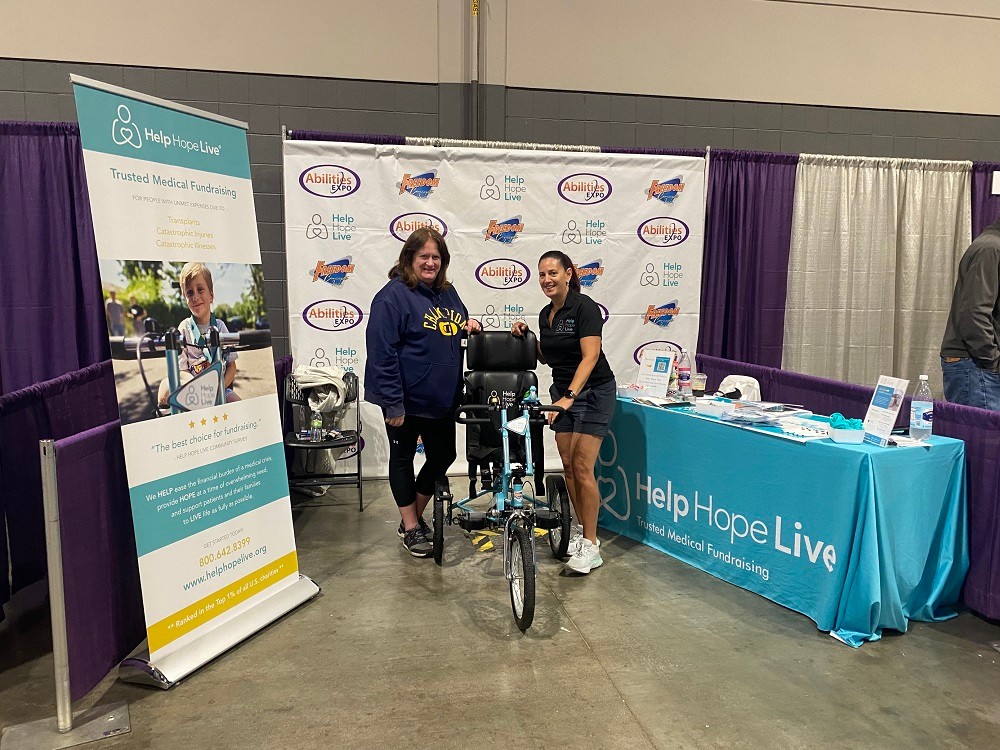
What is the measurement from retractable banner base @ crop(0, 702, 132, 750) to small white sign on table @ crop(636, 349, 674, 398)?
9.24 feet

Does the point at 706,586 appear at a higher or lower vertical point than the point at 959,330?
lower

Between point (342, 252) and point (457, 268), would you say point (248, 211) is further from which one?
point (457, 268)

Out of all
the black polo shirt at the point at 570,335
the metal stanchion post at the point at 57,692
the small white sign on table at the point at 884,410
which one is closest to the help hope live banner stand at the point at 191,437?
the metal stanchion post at the point at 57,692

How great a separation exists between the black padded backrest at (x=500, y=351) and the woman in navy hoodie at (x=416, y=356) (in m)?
0.07

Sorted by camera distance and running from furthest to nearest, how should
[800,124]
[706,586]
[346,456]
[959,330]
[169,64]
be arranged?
1. [800,124]
2. [169,64]
3. [346,456]
4. [959,330]
5. [706,586]

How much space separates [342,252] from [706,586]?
3179 mm

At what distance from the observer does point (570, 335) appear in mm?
3459

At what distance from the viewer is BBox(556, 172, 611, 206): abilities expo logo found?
17.1ft

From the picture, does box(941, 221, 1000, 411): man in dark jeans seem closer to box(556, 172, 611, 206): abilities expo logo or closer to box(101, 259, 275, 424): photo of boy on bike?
box(556, 172, 611, 206): abilities expo logo

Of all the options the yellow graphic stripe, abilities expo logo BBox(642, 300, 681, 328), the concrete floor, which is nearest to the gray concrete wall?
abilities expo logo BBox(642, 300, 681, 328)

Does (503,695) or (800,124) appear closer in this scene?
(503,695)

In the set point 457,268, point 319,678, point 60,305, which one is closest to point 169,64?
point 60,305

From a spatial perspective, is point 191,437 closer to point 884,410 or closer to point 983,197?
point 884,410

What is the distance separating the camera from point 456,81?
5625 mm
